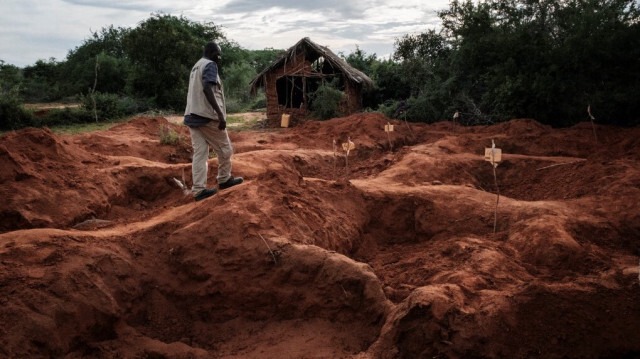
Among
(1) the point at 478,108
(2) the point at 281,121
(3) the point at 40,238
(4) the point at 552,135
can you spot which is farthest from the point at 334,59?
(3) the point at 40,238

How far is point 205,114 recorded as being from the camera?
5.56 metres

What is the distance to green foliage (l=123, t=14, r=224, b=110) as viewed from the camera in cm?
2034

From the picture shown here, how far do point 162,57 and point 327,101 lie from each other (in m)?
8.17

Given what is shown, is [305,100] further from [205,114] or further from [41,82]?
[41,82]

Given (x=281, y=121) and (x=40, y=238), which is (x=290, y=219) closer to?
(x=40, y=238)

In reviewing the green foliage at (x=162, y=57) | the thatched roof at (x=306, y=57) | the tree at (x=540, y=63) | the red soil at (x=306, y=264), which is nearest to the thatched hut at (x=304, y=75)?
the thatched roof at (x=306, y=57)

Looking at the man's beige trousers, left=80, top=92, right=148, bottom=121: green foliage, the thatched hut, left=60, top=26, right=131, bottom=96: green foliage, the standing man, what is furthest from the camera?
left=60, top=26, right=131, bottom=96: green foliage

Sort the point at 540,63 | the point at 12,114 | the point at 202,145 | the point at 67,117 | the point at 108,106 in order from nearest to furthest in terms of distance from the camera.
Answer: the point at 202,145 → the point at 540,63 → the point at 12,114 → the point at 67,117 → the point at 108,106

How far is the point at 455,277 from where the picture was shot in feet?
14.1

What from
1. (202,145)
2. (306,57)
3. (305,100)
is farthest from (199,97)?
(306,57)

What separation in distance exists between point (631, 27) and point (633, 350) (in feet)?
34.3

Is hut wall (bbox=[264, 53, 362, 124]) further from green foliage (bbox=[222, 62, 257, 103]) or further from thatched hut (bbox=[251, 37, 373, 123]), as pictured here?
green foliage (bbox=[222, 62, 257, 103])

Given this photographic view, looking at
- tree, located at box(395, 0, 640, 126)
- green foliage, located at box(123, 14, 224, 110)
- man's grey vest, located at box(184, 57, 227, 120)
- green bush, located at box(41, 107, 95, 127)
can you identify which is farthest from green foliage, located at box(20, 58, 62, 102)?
man's grey vest, located at box(184, 57, 227, 120)

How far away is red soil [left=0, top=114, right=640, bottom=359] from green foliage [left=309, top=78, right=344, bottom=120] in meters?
9.30
